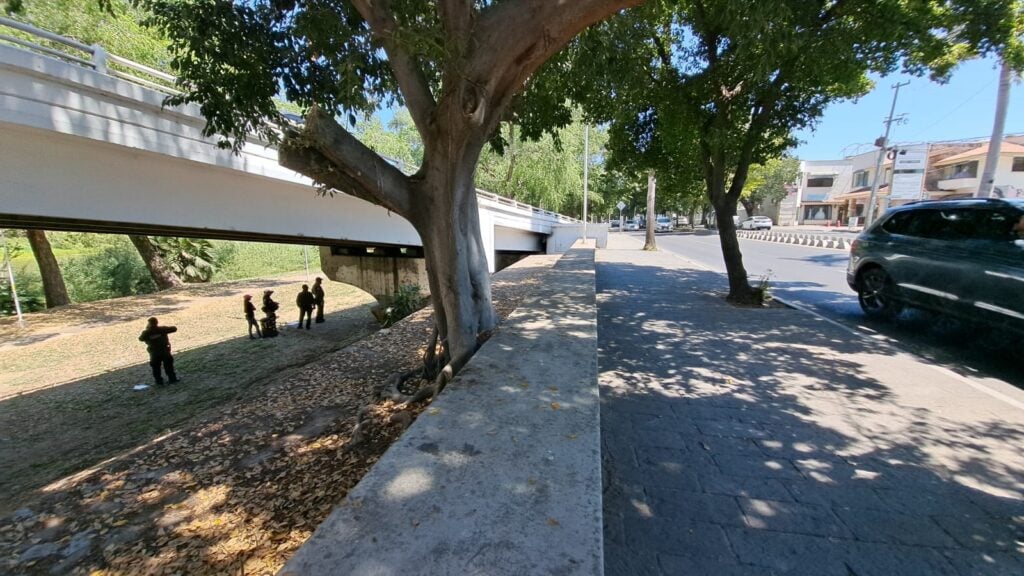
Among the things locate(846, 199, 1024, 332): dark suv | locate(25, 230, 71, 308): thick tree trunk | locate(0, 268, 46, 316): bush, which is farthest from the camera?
locate(0, 268, 46, 316): bush

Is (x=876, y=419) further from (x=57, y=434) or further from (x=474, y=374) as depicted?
(x=57, y=434)

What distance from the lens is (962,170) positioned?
36750mm

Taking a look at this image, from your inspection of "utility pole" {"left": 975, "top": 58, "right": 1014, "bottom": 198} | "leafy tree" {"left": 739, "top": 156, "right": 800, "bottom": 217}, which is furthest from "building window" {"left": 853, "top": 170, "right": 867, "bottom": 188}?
"utility pole" {"left": 975, "top": 58, "right": 1014, "bottom": 198}

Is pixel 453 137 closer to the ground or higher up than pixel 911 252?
higher up

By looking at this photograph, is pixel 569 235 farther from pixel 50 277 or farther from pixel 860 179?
pixel 860 179

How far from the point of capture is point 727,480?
2.95 meters

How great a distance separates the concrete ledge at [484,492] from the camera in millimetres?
1532

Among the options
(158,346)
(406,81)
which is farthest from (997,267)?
(158,346)

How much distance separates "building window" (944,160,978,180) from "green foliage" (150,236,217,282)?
56790 mm

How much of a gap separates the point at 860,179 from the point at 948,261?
53.2 meters

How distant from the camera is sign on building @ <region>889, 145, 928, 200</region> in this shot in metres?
A: 27.0

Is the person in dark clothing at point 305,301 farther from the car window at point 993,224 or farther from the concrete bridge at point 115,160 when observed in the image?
the car window at point 993,224

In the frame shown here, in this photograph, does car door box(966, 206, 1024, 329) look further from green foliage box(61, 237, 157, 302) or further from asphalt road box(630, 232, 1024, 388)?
green foliage box(61, 237, 157, 302)

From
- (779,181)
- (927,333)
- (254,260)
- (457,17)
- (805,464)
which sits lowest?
(254,260)
